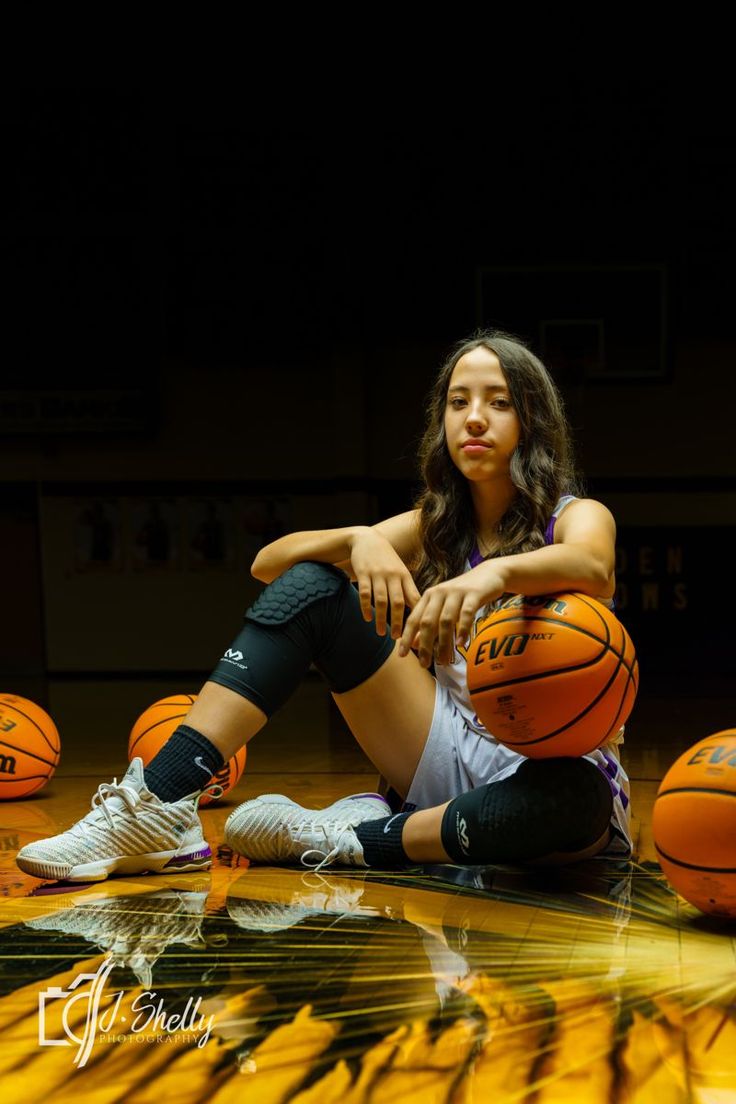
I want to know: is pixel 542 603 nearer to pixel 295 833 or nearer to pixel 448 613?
pixel 448 613

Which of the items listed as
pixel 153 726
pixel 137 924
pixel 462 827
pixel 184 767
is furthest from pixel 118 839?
pixel 153 726

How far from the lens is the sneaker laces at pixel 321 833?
2.29m

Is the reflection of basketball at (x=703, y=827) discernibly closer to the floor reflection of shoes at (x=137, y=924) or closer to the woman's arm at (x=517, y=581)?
the woman's arm at (x=517, y=581)

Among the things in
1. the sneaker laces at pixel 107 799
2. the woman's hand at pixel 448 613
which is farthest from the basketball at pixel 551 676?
the sneaker laces at pixel 107 799

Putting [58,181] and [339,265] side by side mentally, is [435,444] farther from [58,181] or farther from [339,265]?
[58,181]

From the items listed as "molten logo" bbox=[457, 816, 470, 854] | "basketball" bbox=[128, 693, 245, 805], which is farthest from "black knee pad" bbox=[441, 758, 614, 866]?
"basketball" bbox=[128, 693, 245, 805]

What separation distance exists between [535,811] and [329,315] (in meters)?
6.54

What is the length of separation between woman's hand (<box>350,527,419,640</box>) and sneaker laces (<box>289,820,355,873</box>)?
0.44 metres

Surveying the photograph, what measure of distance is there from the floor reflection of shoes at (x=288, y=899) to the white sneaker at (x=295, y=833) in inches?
1.9

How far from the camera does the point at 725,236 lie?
7969mm

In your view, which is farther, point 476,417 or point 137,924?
point 476,417

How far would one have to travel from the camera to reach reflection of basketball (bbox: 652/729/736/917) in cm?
175

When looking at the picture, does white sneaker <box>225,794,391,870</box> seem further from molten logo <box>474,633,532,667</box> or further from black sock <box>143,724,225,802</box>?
molten logo <box>474,633,532,667</box>

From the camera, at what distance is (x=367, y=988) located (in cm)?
157
